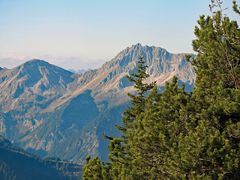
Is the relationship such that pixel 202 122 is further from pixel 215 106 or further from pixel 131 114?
pixel 131 114

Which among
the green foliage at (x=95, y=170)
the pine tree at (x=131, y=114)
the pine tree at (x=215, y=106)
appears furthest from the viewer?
the green foliage at (x=95, y=170)

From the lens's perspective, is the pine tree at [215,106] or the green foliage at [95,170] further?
the green foliage at [95,170]

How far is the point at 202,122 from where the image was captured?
24.8 meters

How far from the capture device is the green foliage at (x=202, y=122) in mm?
24406

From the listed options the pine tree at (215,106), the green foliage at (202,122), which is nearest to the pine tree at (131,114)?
the green foliage at (202,122)

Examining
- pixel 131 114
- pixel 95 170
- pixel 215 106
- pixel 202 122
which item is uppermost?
pixel 215 106

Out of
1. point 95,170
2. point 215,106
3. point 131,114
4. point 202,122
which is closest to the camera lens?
point 202,122

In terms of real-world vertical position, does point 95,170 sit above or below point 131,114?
below

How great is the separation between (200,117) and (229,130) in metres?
1.88

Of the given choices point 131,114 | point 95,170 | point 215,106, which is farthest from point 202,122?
point 131,114

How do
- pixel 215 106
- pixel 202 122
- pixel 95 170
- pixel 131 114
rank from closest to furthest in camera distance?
1. pixel 202 122
2. pixel 215 106
3. pixel 95 170
4. pixel 131 114

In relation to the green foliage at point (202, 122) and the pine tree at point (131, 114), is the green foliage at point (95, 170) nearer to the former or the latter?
the pine tree at point (131, 114)

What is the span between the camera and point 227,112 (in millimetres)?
26000

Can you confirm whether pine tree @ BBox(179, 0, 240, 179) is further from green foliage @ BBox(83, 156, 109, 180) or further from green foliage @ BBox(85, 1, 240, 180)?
green foliage @ BBox(83, 156, 109, 180)
